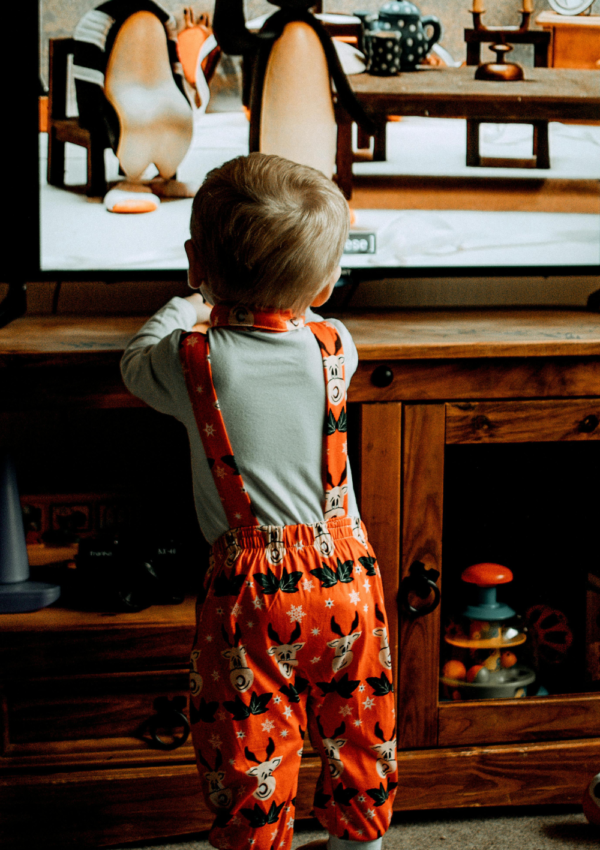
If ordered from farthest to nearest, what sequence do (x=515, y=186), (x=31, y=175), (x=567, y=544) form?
(x=567, y=544) < (x=515, y=186) < (x=31, y=175)

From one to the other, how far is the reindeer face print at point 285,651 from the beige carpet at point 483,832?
518mm

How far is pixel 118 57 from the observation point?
4.95 ft

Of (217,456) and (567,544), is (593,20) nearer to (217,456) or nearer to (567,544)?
(567,544)

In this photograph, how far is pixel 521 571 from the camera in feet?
5.84

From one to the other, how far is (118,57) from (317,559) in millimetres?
1007

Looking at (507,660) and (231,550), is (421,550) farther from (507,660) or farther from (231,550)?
(231,550)

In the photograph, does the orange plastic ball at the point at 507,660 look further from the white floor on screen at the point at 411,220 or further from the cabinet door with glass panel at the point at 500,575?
the white floor on screen at the point at 411,220

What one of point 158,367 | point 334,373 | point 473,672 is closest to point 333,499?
point 334,373

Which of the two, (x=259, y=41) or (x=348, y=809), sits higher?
(x=259, y=41)

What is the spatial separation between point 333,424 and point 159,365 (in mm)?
233

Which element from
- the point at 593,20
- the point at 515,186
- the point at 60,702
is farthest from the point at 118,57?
the point at 60,702

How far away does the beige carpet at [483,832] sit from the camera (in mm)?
1402

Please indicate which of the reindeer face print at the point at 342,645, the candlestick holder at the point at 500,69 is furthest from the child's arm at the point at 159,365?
the candlestick holder at the point at 500,69

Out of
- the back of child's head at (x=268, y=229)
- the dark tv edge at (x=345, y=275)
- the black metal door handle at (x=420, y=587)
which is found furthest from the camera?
the dark tv edge at (x=345, y=275)
